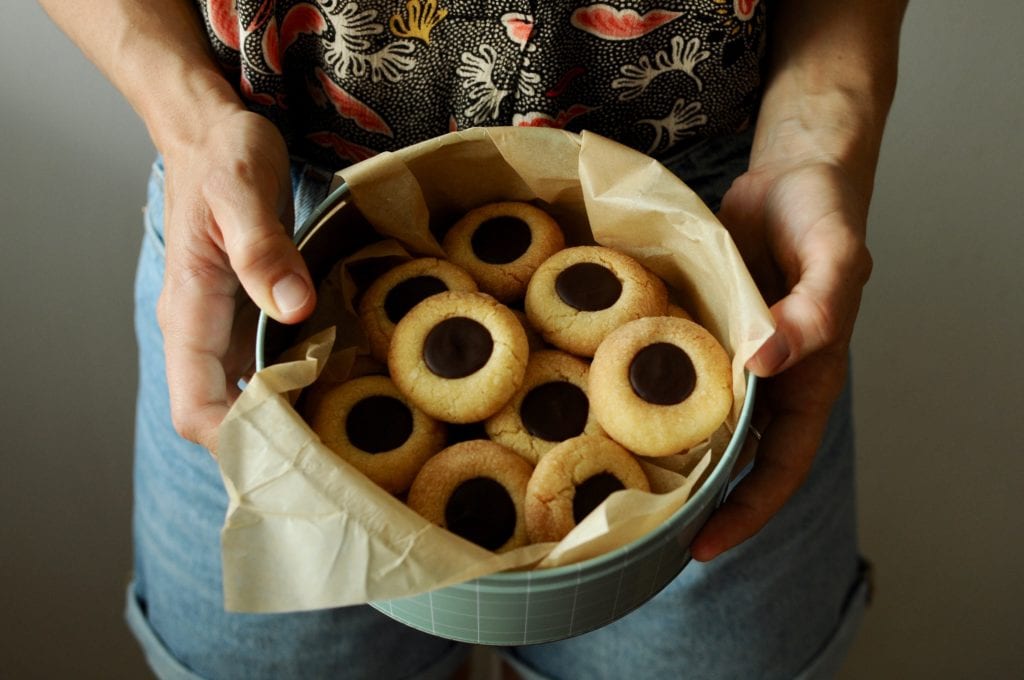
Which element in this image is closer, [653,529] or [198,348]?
[653,529]

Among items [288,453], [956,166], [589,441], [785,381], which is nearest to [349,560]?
[288,453]

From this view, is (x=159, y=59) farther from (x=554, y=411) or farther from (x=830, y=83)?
(x=830, y=83)

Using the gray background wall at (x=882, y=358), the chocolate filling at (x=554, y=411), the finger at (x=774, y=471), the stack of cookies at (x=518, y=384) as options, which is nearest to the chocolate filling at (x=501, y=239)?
the stack of cookies at (x=518, y=384)

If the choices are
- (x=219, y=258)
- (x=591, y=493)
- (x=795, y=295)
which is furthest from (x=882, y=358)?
(x=219, y=258)

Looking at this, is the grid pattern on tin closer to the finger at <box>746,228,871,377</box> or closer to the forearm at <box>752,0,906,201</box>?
the finger at <box>746,228,871,377</box>

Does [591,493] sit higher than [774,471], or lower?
higher

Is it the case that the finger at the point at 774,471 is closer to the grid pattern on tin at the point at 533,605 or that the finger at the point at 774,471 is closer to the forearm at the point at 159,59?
the grid pattern on tin at the point at 533,605
